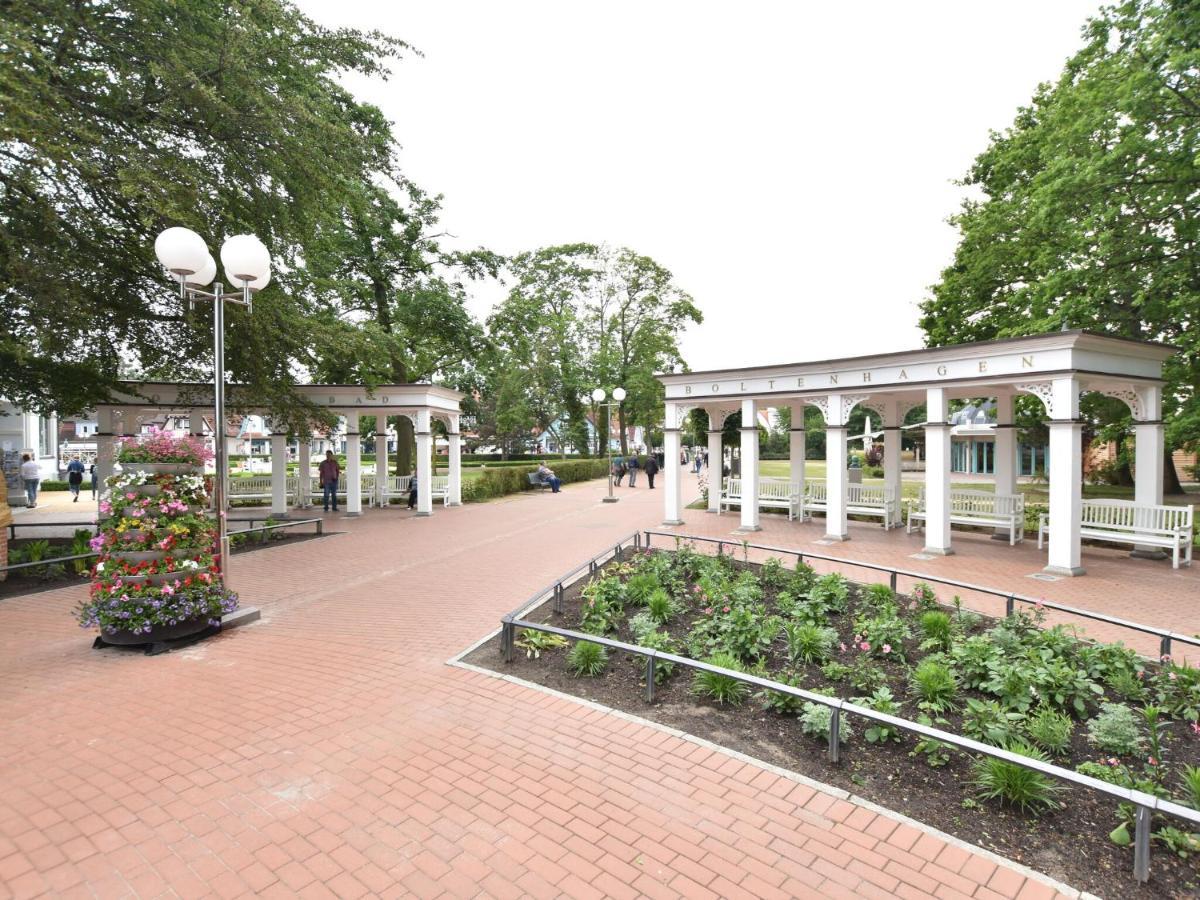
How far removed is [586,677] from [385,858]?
2457 millimetres

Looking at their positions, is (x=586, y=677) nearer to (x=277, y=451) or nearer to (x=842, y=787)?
(x=842, y=787)

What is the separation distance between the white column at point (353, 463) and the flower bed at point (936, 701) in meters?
12.5

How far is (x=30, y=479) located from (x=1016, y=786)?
27.3 meters

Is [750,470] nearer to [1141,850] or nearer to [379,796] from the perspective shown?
[1141,850]

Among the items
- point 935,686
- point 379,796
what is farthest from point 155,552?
point 935,686

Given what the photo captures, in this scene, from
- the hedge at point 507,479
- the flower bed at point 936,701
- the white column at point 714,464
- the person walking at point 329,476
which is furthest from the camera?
the hedge at point 507,479

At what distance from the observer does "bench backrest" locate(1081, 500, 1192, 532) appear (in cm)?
1007

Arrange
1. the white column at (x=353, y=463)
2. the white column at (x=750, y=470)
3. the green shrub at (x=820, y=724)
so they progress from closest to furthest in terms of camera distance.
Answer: the green shrub at (x=820, y=724)
the white column at (x=750, y=470)
the white column at (x=353, y=463)

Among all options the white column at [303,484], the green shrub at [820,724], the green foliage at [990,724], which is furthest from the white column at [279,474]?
the green foliage at [990,724]

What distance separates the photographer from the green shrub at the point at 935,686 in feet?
14.3

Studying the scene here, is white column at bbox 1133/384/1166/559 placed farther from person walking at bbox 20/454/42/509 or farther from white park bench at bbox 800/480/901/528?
person walking at bbox 20/454/42/509

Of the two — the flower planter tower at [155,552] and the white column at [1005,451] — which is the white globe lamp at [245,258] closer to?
the flower planter tower at [155,552]

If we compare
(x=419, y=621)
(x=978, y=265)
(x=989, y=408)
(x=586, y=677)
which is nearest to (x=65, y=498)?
(x=419, y=621)

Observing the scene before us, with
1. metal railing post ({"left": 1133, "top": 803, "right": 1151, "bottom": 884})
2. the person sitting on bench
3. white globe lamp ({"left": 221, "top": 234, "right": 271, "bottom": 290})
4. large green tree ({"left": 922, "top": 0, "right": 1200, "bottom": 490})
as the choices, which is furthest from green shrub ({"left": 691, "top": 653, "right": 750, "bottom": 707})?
the person sitting on bench
